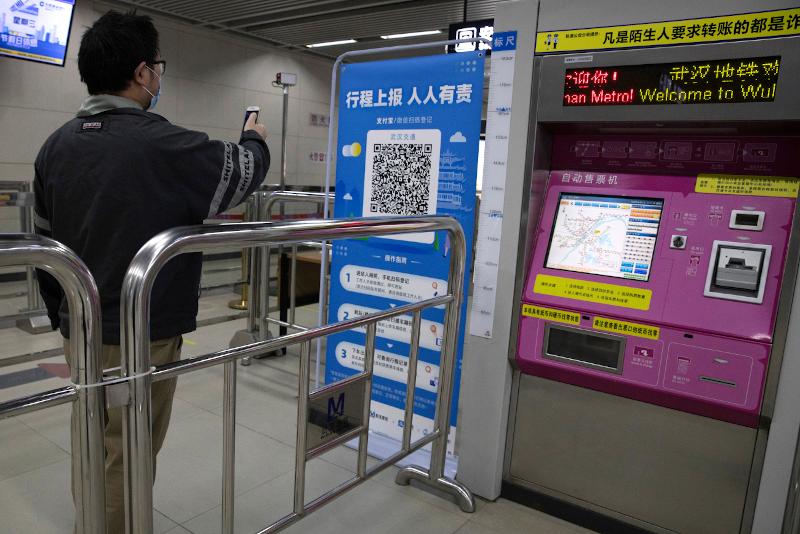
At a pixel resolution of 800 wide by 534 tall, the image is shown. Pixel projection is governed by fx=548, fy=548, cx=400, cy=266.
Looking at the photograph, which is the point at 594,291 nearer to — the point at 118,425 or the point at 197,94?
the point at 118,425

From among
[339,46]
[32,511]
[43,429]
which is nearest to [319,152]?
[339,46]

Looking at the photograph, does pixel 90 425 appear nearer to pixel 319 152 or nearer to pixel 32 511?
pixel 32 511

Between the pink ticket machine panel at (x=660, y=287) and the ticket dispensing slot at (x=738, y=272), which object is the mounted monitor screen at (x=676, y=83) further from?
the ticket dispensing slot at (x=738, y=272)

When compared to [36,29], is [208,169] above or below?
below

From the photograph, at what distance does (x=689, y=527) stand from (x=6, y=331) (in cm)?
435

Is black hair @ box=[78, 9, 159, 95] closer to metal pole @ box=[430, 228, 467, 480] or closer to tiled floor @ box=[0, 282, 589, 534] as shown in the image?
metal pole @ box=[430, 228, 467, 480]

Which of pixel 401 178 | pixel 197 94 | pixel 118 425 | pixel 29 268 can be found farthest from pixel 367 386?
pixel 197 94

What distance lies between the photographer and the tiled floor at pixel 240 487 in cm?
200

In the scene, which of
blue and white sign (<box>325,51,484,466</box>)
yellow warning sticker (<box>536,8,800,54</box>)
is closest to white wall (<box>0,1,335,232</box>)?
blue and white sign (<box>325,51,484,466</box>)

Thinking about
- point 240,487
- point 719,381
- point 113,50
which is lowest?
point 240,487

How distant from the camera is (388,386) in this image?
249 cm

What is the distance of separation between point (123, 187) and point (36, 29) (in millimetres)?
4871

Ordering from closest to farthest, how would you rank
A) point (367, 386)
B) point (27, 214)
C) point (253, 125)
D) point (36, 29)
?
point (367, 386)
point (253, 125)
point (27, 214)
point (36, 29)

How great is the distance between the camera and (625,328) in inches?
71.7
